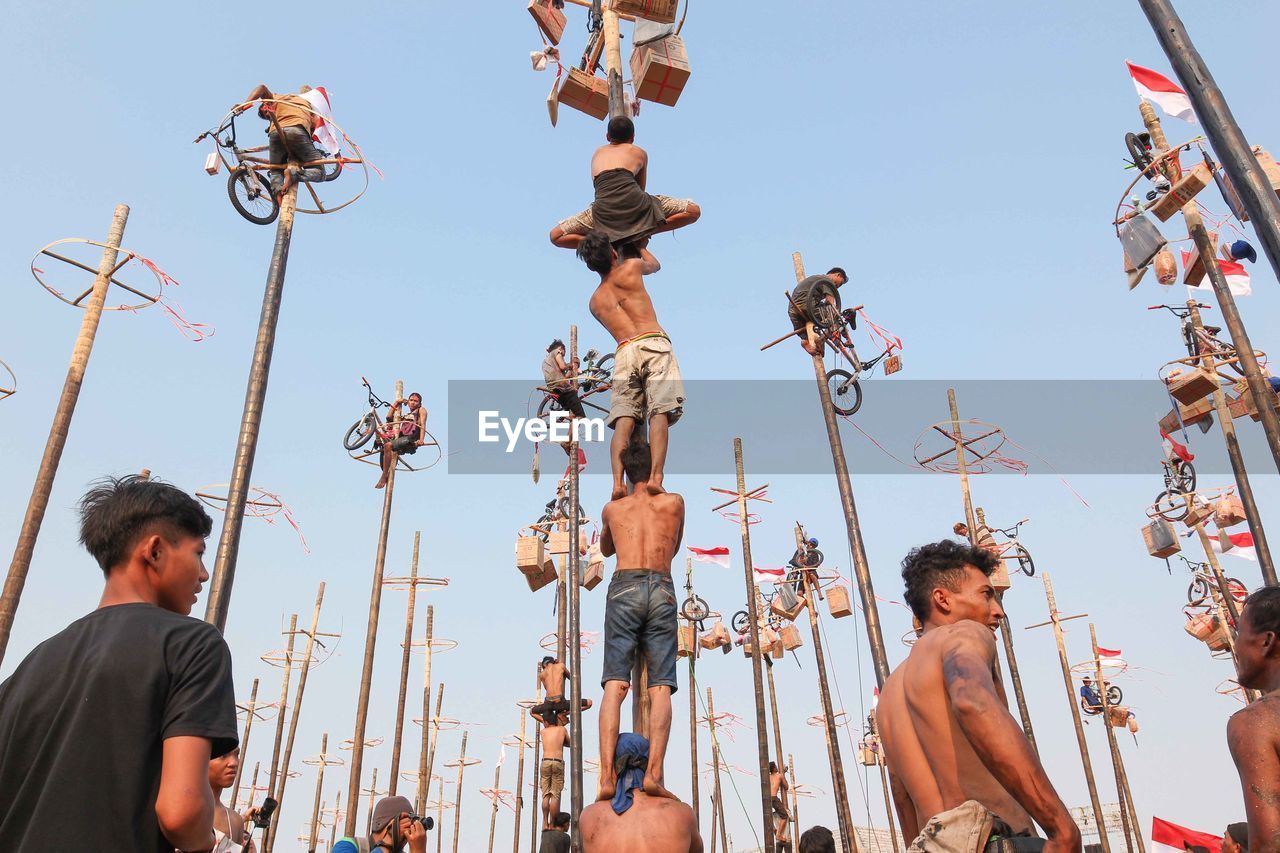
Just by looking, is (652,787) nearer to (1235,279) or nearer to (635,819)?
(635,819)

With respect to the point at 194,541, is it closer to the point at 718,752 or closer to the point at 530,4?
the point at 530,4

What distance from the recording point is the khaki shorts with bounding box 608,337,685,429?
6.20 m

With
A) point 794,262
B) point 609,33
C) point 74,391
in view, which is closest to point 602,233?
point 609,33

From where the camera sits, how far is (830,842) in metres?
7.19

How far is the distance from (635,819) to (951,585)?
2.15 metres

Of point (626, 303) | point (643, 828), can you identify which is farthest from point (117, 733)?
point (626, 303)

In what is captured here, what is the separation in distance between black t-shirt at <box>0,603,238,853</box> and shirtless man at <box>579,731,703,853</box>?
296 centimetres

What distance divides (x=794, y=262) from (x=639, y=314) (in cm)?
1288

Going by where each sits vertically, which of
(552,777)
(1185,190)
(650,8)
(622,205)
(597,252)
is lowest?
(552,777)

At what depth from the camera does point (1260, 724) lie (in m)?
3.33

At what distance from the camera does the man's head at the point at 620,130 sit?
6.77 m

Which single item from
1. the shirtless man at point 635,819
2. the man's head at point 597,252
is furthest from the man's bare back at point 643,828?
the man's head at point 597,252

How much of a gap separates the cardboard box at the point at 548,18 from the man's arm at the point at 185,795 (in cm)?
821

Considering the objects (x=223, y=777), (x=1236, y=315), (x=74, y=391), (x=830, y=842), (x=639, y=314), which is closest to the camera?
(x=223, y=777)
